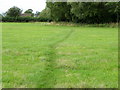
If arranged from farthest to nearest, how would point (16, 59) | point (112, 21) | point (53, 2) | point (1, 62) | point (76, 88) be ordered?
point (53, 2)
point (112, 21)
point (16, 59)
point (1, 62)
point (76, 88)

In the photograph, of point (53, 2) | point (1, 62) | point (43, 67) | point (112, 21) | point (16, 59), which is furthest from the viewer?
point (53, 2)

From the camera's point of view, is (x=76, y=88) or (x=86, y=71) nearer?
(x=76, y=88)

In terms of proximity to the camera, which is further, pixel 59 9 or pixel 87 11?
pixel 59 9

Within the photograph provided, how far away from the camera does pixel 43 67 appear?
206 inches

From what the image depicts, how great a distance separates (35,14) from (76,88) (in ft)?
218

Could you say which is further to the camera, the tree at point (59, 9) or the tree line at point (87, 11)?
the tree at point (59, 9)

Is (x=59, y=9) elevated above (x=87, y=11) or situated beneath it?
elevated above

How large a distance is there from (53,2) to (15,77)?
2863 centimetres

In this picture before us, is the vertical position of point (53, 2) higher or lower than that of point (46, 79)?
higher

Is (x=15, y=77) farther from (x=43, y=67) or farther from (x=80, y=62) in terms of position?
(x=80, y=62)

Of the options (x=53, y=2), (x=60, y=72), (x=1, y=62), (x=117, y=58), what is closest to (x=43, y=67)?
(x=60, y=72)

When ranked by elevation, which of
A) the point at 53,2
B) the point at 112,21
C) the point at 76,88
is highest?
the point at 53,2

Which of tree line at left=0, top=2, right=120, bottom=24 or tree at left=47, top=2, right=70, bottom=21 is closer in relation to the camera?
tree line at left=0, top=2, right=120, bottom=24

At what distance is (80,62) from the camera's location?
5.88 meters
